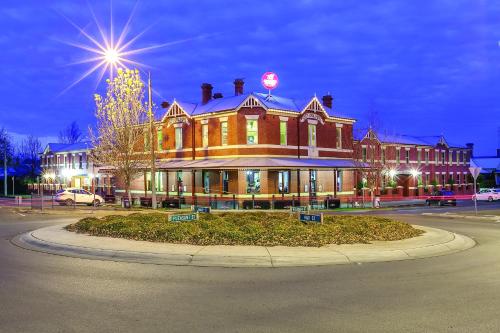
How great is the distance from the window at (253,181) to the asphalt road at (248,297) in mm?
25972

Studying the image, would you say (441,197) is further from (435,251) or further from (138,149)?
(435,251)

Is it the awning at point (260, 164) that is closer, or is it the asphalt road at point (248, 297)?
the asphalt road at point (248, 297)

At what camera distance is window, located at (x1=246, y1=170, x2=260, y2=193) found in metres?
37.8

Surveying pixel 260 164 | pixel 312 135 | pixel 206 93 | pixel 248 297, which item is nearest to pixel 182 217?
pixel 248 297

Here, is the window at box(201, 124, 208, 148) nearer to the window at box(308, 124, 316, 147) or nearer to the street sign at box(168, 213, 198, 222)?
the window at box(308, 124, 316, 147)

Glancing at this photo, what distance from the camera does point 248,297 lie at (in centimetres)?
834

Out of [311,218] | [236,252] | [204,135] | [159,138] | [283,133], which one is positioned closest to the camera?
[236,252]

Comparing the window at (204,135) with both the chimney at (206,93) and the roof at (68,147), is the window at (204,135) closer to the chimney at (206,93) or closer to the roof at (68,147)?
the chimney at (206,93)

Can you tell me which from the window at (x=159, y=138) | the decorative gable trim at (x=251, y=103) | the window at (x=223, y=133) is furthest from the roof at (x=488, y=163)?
the window at (x=159, y=138)

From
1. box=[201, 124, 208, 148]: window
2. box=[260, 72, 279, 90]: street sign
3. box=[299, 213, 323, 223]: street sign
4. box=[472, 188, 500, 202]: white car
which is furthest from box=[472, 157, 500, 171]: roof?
box=[299, 213, 323, 223]: street sign

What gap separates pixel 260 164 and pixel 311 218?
20144 mm

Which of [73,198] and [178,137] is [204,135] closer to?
[178,137]

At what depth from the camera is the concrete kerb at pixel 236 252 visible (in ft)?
38.7

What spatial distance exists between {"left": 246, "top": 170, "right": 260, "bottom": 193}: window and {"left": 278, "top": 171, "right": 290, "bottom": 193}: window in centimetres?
206
